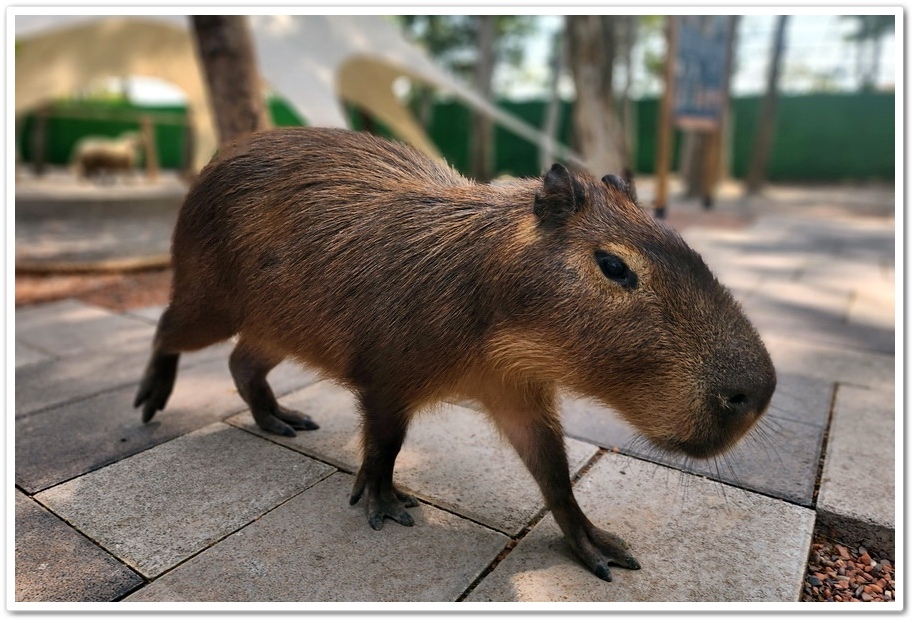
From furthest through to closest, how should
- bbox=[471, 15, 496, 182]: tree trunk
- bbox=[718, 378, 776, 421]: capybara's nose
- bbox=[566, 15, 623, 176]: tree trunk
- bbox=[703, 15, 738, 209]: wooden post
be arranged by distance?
bbox=[471, 15, 496, 182]: tree trunk → bbox=[703, 15, 738, 209]: wooden post → bbox=[566, 15, 623, 176]: tree trunk → bbox=[718, 378, 776, 421]: capybara's nose

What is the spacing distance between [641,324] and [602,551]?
783mm

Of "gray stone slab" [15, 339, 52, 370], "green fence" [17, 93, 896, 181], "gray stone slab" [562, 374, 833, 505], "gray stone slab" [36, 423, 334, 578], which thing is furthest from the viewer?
"green fence" [17, 93, 896, 181]

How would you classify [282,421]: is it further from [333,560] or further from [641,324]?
[641,324]

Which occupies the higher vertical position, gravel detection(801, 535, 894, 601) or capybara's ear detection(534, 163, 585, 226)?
capybara's ear detection(534, 163, 585, 226)

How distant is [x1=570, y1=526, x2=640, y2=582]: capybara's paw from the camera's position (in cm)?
194

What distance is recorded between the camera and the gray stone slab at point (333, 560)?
1.84 meters

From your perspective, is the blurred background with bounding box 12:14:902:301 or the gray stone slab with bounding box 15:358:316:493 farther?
the blurred background with bounding box 12:14:902:301

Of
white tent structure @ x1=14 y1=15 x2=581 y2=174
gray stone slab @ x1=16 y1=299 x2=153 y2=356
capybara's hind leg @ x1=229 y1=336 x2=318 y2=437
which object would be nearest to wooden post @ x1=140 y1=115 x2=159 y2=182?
white tent structure @ x1=14 y1=15 x2=581 y2=174

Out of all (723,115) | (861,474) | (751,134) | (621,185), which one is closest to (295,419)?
(621,185)

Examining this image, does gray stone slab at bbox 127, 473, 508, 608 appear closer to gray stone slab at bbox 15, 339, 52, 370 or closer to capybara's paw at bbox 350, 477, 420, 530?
capybara's paw at bbox 350, 477, 420, 530

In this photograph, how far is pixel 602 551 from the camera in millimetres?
2008

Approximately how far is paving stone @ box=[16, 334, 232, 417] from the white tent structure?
357 centimetres
